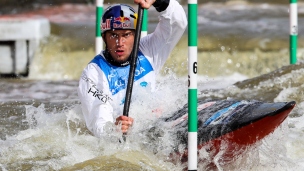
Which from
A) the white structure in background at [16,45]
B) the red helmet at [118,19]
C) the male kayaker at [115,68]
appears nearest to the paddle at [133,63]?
the male kayaker at [115,68]

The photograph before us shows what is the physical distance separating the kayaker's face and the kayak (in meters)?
0.71

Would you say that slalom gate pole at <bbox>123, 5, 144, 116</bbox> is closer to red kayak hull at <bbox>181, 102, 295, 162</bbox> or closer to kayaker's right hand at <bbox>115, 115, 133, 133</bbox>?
kayaker's right hand at <bbox>115, 115, 133, 133</bbox>

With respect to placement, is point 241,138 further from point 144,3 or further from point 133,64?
point 144,3

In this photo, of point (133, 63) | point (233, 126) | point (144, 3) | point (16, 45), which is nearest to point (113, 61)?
point (133, 63)

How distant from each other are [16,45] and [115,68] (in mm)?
5532

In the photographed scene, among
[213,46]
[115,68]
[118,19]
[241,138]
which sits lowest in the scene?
[241,138]

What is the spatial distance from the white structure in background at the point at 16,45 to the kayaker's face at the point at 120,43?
551 cm

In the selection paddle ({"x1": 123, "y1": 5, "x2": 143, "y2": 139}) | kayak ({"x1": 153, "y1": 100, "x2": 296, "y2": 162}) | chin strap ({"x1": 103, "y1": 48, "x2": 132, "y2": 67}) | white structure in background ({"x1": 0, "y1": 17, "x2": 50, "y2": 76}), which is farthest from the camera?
white structure in background ({"x1": 0, "y1": 17, "x2": 50, "y2": 76})

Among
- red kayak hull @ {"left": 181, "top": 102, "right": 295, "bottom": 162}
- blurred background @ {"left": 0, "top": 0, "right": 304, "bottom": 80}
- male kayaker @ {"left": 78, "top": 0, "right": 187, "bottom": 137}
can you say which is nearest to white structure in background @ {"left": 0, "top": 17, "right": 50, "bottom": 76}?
blurred background @ {"left": 0, "top": 0, "right": 304, "bottom": 80}

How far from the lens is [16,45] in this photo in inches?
418

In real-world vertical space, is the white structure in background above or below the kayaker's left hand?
below

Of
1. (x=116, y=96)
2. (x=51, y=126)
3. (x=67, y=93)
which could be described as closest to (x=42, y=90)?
(x=67, y=93)

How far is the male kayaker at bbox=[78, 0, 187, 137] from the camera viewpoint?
5.21 m

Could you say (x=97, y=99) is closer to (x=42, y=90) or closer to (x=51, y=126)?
(x=51, y=126)
